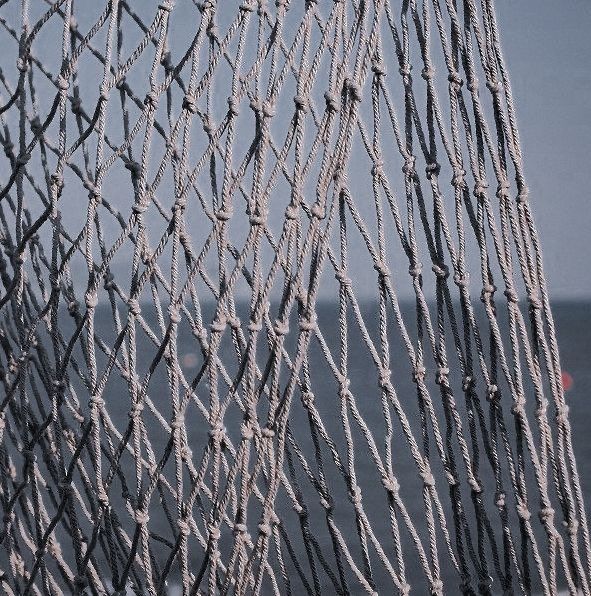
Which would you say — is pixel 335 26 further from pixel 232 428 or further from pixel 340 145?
pixel 232 428

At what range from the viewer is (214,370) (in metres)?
1.43

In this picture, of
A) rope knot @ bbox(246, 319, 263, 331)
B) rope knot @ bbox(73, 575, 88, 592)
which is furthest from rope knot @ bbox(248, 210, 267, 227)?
rope knot @ bbox(73, 575, 88, 592)

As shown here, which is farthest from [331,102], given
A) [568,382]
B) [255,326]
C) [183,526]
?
[568,382]

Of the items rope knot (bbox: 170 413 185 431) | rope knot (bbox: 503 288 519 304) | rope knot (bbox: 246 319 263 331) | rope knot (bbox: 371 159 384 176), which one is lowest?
rope knot (bbox: 170 413 185 431)

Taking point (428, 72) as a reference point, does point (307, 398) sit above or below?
below

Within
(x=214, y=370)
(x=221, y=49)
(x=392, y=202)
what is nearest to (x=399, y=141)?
(x=392, y=202)

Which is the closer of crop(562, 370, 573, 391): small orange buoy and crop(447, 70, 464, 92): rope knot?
crop(447, 70, 464, 92): rope knot

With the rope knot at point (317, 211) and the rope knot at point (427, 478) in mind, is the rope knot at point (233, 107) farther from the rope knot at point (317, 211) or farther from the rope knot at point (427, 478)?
the rope knot at point (427, 478)

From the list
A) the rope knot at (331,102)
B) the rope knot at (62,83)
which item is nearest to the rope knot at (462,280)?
the rope knot at (331,102)

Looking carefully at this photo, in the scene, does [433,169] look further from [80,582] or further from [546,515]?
[80,582]

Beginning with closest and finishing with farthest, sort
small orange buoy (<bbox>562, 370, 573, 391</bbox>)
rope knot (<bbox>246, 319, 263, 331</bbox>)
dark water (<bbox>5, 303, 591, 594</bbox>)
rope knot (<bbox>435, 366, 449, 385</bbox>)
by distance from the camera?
1. rope knot (<bbox>246, 319, 263, 331</bbox>)
2. rope knot (<bbox>435, 366, 449, 385</bbox>)
3. dark water (<bbox>5, 303, 591, 594</bbox>)
4. small orange buoy (<bbox>562, 370, 573, 391</bbox>)

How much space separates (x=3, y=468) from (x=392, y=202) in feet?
3.20

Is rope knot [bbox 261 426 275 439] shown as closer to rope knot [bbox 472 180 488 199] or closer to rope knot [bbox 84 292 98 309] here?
rope knot [bbox 84 292 98 309]

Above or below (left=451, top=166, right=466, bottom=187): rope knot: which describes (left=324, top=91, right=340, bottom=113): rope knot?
above
